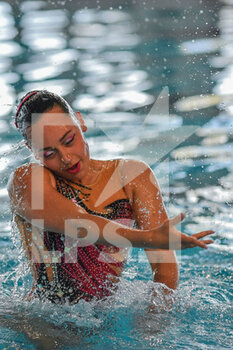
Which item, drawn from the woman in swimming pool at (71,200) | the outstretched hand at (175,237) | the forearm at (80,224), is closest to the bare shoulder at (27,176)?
the woman in swimming pool at (71,200)

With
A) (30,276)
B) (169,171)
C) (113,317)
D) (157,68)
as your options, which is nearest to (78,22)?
(157,68)

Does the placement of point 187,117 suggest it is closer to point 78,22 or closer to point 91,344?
point 78,22

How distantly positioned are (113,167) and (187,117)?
328 cm

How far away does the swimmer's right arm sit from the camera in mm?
1875

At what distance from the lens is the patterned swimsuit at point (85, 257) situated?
2441 mm

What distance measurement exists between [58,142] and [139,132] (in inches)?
130

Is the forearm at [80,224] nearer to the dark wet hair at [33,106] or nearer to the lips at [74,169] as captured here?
the lips at [74,169]

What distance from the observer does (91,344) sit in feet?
6.89

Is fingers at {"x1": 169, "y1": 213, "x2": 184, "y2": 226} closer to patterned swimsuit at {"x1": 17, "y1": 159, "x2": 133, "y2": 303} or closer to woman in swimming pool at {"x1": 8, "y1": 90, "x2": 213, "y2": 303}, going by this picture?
woman in swimming pool at {"x1": 8, "y1": 90, "x2": 213, "y2": 303}

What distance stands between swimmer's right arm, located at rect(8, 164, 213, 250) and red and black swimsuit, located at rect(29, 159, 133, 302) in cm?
20

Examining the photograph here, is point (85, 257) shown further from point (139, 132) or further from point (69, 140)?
point (139, 132)

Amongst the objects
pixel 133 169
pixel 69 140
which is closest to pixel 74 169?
pixel 69 140

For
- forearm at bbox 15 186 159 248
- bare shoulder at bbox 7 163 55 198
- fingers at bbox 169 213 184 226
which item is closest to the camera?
fingers at bbox 169 213 184 226

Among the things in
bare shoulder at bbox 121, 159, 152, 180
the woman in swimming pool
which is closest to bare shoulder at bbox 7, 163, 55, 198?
the woman in swimming pool
